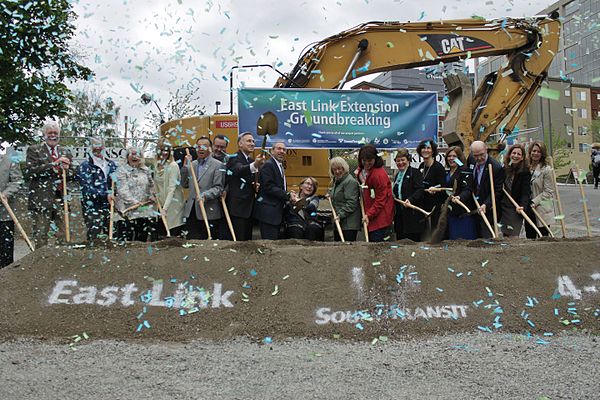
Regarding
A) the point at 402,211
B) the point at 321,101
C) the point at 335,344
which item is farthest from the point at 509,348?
the point at 321,101

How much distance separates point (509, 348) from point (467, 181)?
2904mm

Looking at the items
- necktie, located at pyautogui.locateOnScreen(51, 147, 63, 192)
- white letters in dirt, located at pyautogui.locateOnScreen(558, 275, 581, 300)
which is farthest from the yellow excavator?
white letters in dirt, located at pyautogui.locateOnScreen(558, 275, 581, 300)

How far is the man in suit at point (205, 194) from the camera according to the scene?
6.12 m

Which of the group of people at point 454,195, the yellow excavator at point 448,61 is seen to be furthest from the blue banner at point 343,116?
the group of people at point 454,195

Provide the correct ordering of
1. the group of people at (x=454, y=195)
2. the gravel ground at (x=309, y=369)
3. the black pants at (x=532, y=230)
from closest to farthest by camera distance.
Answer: the gravel ground at (x=309, y=369) → the group of people at (x=454, y=195) → the black pants at (x=532, y=230)

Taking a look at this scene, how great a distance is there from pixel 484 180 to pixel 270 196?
2690 millimetres

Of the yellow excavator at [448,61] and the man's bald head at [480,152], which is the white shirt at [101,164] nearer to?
the yellow excavator at [448,61]

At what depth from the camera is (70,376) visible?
3252 mm

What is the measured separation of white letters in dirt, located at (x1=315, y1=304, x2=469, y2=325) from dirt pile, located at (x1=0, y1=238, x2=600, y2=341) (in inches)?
0.4

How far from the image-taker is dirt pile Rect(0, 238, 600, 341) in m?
4.25

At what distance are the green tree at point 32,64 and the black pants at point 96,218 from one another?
204 inches

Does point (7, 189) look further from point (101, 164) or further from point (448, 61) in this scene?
point (448, 61)

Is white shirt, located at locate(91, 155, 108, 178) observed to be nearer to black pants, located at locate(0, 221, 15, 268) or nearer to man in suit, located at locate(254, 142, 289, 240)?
black pants, located at locate(0, 221, 15, 268)

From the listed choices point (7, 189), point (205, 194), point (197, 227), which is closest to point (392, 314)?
point (205, 194)
